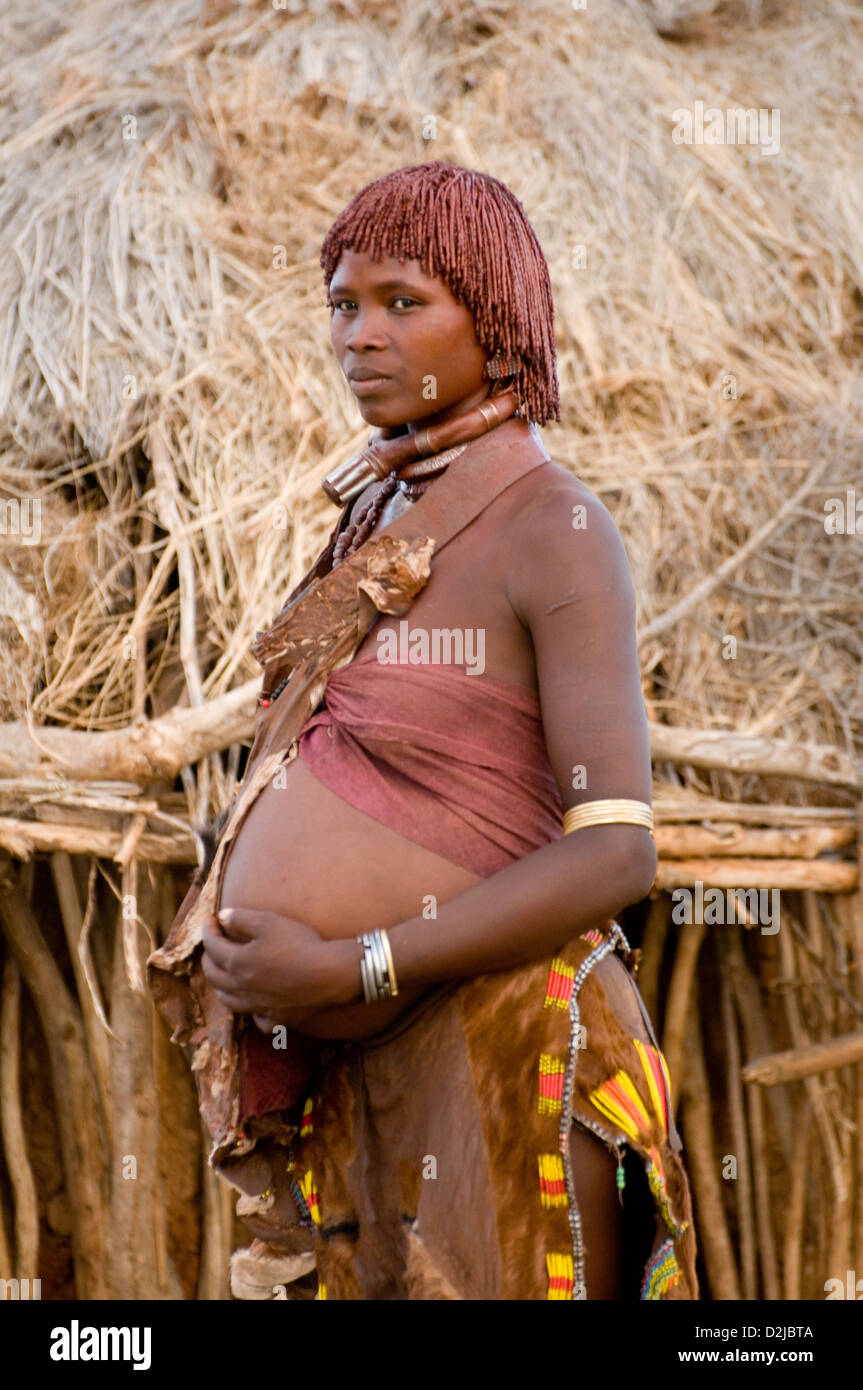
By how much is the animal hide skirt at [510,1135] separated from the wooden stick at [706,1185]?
2.78 metres

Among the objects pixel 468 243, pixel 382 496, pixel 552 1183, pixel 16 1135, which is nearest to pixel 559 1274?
pixel 552 1183

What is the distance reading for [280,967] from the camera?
5.44 feet

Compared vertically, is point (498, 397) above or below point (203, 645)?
below

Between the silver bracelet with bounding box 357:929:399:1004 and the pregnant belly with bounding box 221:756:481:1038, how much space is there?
0.07 meters

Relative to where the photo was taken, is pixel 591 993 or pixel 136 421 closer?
pixel 591 993

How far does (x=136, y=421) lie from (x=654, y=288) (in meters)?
1.80

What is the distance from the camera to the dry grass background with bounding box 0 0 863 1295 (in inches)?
159

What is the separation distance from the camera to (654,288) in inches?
195

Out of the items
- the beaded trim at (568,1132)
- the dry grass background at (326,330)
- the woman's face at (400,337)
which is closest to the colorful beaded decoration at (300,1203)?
the beaded trim at (568,1132)

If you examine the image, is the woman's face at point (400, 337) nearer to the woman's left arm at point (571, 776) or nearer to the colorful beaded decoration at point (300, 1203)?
the woman's left arm at point (571, 776)

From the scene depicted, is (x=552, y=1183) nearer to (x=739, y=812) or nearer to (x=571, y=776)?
(x=571, y=776)

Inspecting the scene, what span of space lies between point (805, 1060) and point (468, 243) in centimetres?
258
